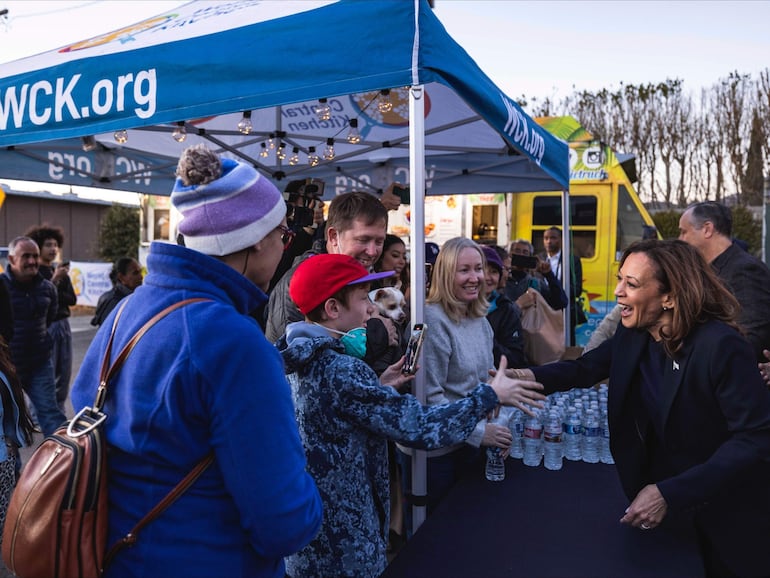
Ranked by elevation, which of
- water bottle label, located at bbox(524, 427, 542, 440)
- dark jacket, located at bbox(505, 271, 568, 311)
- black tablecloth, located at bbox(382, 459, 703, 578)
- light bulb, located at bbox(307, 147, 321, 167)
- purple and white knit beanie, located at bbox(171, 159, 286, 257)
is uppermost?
light bulb, located at bbox(307, 147, 321, 167)

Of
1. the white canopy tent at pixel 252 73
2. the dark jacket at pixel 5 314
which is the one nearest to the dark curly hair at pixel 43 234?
the dark jacket at pixel 5 314

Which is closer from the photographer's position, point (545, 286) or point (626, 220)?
point (545, 286)

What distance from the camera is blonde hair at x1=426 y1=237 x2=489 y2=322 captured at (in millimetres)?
2781

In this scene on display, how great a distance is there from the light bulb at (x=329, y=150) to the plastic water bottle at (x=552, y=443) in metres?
3.67

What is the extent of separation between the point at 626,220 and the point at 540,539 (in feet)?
24.9

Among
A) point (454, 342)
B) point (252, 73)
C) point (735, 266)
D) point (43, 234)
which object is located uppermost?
point (252, 73)

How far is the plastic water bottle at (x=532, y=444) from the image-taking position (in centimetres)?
253

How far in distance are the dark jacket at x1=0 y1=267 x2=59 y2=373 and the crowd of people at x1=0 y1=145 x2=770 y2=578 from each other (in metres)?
2.78

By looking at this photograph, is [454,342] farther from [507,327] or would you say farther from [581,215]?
[581,215]

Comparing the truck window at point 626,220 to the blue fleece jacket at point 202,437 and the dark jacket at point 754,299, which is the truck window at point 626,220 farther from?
the blue fleece jacket at point 202,437

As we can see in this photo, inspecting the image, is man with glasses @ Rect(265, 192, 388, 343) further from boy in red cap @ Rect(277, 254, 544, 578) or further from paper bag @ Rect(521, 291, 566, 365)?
paper bag @ Rect(521, 291, 566, 365)

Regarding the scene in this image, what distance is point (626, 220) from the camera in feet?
27.9

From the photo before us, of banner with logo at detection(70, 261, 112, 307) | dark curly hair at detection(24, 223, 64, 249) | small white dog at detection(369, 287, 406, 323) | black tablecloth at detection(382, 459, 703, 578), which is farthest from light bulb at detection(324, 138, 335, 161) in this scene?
banner with logo at detection(70, 261, 112, 307)

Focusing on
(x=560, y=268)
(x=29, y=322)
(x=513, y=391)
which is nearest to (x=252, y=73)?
(x=513, y=391)
